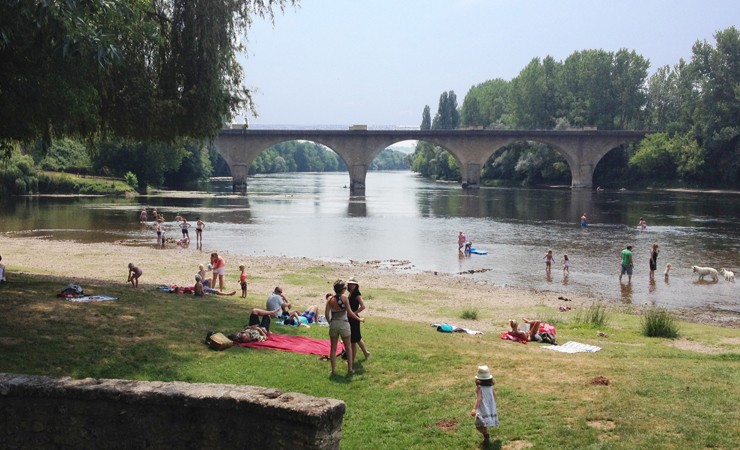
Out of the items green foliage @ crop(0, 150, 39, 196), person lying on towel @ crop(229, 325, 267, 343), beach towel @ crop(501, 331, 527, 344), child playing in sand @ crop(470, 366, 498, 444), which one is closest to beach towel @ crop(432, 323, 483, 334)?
beach towel @ crop(501, 331, 527, 344)

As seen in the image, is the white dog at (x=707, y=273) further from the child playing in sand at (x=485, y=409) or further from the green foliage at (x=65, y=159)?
the green foliage at (x=65, y=159)

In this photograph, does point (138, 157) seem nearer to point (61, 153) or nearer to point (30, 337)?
point (61, 153)

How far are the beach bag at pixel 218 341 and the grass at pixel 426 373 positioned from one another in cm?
14

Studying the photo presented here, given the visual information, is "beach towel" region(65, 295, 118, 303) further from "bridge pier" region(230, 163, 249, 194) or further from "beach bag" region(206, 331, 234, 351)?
"bridge pier" region(230, 163, 249, 194)

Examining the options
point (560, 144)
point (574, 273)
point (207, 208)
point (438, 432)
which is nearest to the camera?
point (438, 432)

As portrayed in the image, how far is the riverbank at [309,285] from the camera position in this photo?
21125 millimetres

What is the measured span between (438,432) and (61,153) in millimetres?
85372

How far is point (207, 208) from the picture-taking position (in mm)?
64312

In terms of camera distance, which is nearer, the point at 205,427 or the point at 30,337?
the point at 205,427

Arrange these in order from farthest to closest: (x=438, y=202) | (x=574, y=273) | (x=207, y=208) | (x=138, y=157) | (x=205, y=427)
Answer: (x=138, y=157) → (x=438, y=202) → (x=207, y=208) → (x=574, y=273) → (x=205, y=427)

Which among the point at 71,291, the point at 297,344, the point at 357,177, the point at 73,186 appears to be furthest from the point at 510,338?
the point at 357,177

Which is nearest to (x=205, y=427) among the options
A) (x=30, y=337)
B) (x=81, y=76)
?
(x=30, y=337)

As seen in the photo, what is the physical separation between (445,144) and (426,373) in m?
93.8

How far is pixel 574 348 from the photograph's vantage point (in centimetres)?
1525
